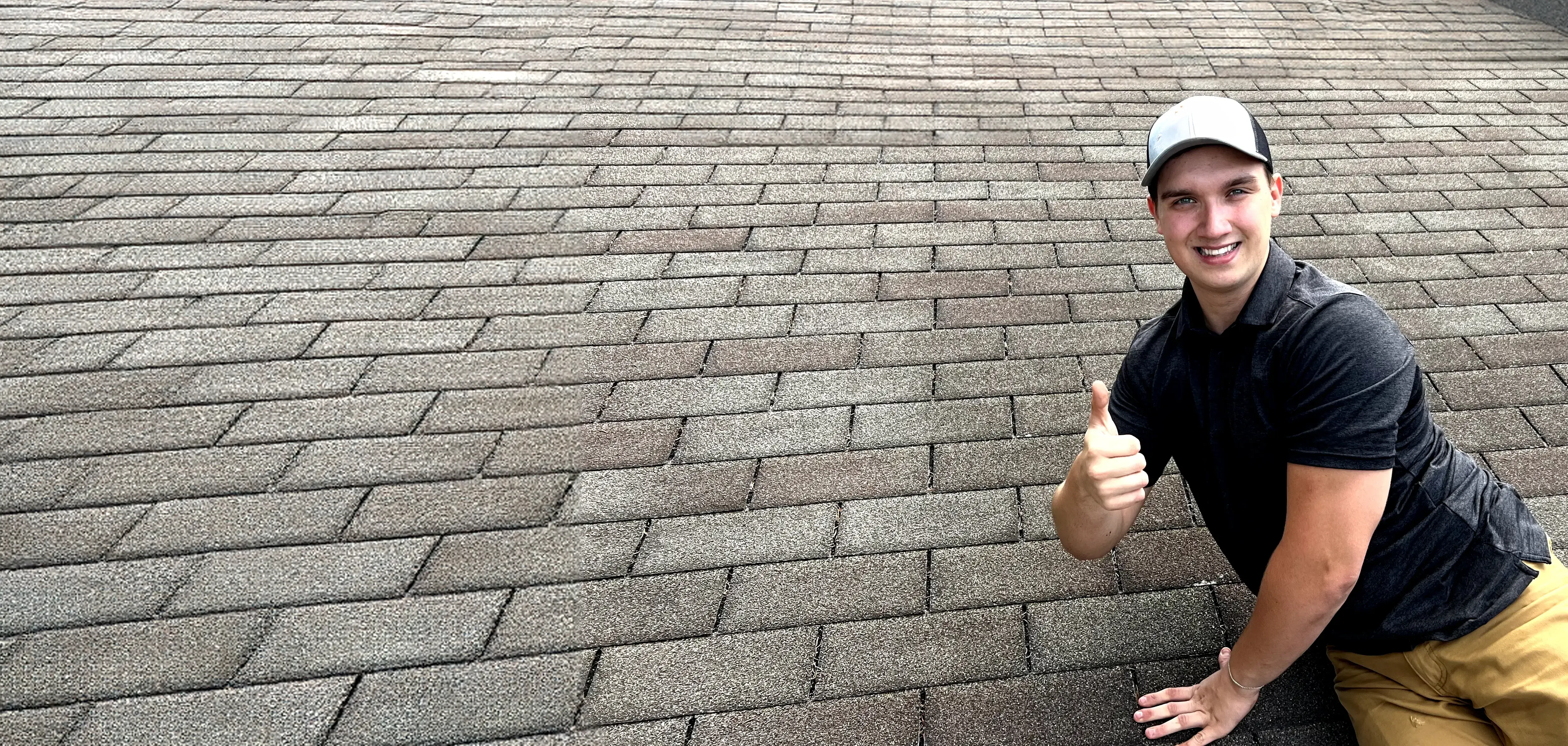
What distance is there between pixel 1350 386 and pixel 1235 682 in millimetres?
626

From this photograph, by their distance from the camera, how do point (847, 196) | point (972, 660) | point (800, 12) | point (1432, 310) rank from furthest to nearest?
point (800, 12) → point (847, 196) → point (1432, 310) → point (972, 660)

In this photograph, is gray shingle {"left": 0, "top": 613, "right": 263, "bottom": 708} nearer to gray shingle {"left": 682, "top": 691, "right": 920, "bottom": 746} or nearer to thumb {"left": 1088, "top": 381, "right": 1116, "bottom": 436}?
gray shingle {"left": 682, "top": 691, "right": 920, "bottom": 746}

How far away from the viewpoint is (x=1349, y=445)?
Answer: 1.61 m

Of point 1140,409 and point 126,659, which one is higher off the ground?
point 1140,409

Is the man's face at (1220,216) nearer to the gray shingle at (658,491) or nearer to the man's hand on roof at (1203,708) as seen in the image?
the man's hand on roof at (1203,708)

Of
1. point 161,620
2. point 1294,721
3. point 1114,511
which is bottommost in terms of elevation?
point 1294,721

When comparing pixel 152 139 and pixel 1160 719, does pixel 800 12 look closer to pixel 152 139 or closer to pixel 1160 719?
pixel 152 139

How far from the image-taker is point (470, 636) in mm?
2195

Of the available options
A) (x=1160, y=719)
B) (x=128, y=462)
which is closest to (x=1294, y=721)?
(x=1160, y=719)

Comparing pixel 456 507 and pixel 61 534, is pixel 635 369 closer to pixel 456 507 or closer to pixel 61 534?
pixel 456 507

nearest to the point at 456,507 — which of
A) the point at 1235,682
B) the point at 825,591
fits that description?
the point at 825,591

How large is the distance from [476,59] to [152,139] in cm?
188

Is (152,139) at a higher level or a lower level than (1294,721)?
higher

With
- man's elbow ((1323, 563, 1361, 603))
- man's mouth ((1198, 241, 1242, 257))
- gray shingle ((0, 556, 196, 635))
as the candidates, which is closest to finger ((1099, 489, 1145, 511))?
man's elbow ((1323, 563, 1361, 603))
